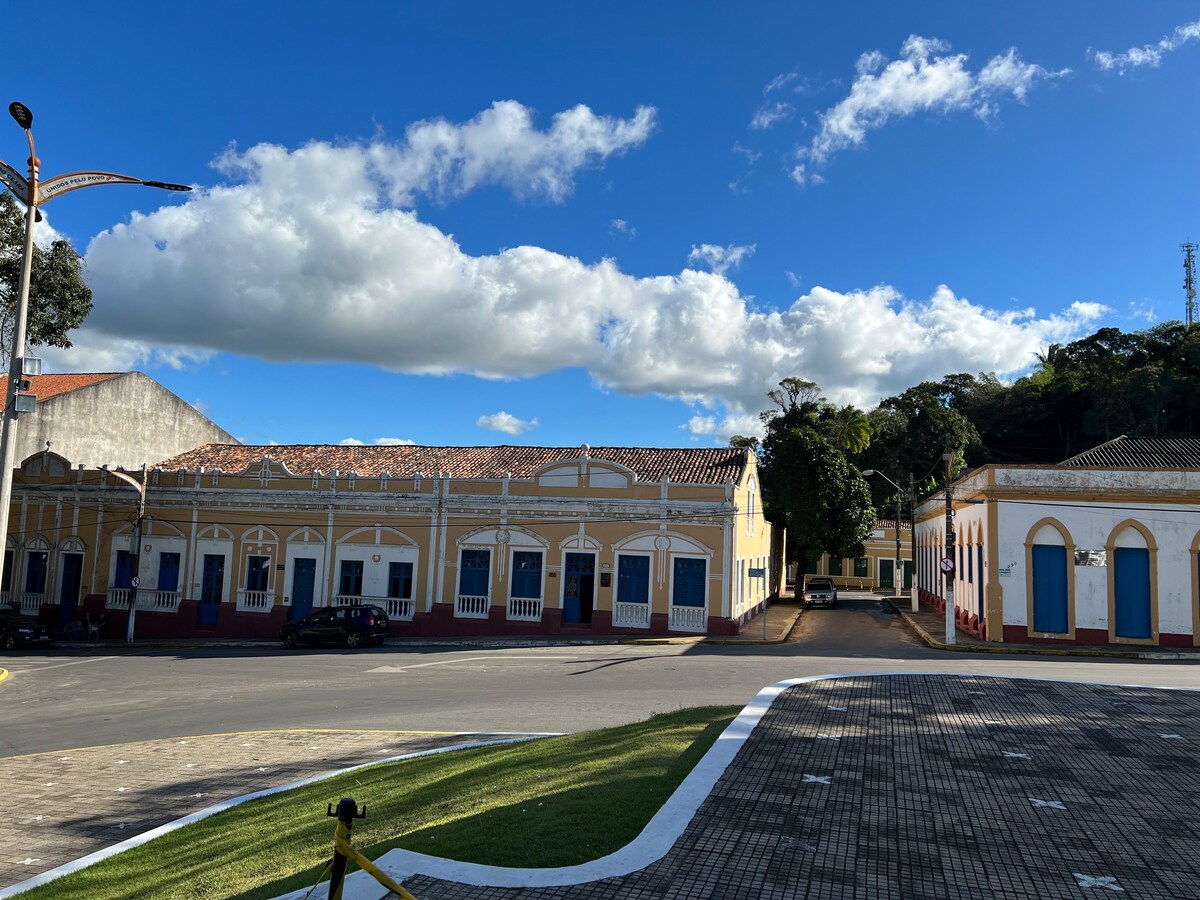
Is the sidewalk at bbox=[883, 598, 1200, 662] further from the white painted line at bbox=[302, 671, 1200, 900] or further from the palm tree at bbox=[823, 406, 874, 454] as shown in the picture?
the palm tree at bbox=[823, 406, 874, 454]

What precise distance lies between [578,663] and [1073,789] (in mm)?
15188

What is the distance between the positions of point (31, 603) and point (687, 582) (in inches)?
1032

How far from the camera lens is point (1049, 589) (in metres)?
26.7

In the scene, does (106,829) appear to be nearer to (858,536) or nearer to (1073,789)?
(1073,789)

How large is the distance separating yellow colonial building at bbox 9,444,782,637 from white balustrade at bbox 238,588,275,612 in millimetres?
57

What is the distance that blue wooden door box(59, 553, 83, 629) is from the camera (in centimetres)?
3369

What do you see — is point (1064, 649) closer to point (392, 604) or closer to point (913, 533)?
point (392, 604)

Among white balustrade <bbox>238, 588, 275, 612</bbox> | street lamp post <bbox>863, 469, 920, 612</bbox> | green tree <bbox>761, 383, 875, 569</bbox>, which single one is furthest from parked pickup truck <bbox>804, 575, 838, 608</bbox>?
white balustrade <bbox>238, 588, 275, 612</bbox>

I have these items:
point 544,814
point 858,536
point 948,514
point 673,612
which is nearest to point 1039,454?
point 858,536

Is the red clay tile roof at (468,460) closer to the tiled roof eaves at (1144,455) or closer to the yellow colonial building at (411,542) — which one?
the yellow colonial building at (411,542)

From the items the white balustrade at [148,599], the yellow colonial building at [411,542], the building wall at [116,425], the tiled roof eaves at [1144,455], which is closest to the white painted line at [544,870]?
the yellow colonial building at [411,542]

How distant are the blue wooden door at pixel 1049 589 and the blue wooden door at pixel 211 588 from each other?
28403 millimetres

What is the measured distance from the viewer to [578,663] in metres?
22.0

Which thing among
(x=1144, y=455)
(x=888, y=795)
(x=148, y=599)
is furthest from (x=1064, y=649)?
(x=148, y=599)
